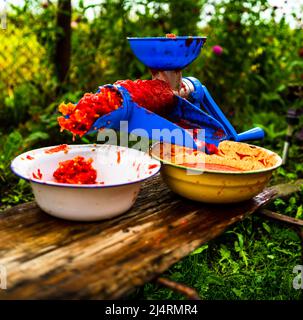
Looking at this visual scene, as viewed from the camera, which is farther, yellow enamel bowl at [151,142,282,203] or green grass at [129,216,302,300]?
green grass at [129,216,302,300]

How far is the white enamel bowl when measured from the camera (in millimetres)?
1162

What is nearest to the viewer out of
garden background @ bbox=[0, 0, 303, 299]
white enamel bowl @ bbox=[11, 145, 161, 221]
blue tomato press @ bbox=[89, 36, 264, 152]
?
white enamel bowl @ bbox=[11, 145, 161, 221]

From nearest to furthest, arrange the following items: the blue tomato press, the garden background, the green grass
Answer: the blue tomato press < the green grass < the garden background

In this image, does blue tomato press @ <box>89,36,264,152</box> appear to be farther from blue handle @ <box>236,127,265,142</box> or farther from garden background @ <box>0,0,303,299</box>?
garden background @ <box>0,0,303,299</box>

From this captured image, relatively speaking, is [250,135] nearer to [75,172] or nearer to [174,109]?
[174,109]

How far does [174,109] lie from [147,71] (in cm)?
210

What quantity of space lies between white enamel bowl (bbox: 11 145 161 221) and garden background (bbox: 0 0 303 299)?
1.09 metres

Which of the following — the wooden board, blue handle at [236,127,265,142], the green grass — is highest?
blue handle at [236,127,265,142]

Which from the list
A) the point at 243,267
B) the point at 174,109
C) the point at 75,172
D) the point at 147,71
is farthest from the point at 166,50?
the point at 147,71

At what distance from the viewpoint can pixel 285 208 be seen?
2.72 meters

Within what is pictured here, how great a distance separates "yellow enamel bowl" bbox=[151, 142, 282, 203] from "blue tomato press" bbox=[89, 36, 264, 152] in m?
0.10

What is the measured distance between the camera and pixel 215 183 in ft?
4.40

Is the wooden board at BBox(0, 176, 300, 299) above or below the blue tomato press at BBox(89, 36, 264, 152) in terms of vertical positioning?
below

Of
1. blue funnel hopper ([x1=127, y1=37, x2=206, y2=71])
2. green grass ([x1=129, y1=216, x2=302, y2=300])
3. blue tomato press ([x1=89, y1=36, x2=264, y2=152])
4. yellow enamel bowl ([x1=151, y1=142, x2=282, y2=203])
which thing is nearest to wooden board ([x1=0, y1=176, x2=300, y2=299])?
yellow enamel bowl ([x1=151, y1=142, x2=282, y2=203])
